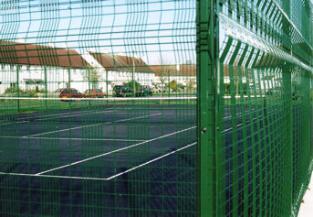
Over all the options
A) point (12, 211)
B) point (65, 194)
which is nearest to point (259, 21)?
point (12, 211)

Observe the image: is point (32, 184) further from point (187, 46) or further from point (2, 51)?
point (187, 46)

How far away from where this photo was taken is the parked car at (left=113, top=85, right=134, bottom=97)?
413cm

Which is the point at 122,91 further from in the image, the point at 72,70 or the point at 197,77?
the point at 197,77

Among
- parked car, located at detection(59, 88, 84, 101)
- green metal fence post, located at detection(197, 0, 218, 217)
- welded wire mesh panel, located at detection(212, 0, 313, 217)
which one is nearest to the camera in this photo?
green metal fence post, located at detection(197, 0, 218, 217)

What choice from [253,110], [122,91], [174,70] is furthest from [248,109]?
[122,91]

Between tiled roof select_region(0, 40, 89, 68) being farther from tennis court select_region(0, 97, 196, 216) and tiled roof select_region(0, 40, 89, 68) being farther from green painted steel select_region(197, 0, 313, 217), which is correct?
green painted steel select_region(197, 0, 313, 217)

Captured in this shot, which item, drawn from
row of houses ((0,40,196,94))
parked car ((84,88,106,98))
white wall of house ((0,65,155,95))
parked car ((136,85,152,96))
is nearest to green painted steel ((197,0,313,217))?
row of houses ((0,40,196,94))

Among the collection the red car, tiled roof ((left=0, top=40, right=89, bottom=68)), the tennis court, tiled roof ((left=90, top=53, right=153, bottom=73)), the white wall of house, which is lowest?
the tennis court

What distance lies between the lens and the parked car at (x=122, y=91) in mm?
4133

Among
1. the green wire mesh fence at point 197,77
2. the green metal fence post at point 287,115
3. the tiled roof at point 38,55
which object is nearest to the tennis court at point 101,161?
the green wire mesh fence at point 197,77

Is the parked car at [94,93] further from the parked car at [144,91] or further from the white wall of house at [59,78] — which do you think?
the parked car at [144,91]

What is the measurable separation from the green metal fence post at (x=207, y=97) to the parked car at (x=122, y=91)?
156cm

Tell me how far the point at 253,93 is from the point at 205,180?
Result: 3.52 feet

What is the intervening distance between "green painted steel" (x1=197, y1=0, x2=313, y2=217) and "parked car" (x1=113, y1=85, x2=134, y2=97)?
42.7 inches
